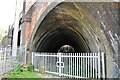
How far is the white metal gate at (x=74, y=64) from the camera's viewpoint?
756 cm

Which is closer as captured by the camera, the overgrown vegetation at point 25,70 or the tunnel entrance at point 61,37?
the overgrown vegetation at point 25,70

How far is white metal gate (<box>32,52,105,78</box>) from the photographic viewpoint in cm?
756

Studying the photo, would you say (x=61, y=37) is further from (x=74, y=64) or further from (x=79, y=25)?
(x=74, y=64)

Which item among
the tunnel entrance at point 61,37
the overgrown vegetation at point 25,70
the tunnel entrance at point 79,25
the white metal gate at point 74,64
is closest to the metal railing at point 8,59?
the overgrown vegetation at point 25,70

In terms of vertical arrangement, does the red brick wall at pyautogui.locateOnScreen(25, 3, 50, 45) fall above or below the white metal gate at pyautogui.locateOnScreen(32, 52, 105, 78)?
above

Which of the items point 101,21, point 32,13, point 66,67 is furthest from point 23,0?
point 101,21

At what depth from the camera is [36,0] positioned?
35.0 ft

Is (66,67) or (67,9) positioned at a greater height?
(67,9)

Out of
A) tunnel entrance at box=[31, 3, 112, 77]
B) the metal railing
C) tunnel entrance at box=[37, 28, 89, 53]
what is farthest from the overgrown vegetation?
tunnel entrance at box=[37, 28, 89, 53]

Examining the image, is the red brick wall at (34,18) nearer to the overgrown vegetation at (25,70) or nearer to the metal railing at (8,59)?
the metal railing at (8,59)

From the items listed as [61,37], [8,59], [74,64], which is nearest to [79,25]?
[74,64]

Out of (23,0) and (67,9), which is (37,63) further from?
(23,0)

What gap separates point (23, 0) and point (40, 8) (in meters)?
4.17

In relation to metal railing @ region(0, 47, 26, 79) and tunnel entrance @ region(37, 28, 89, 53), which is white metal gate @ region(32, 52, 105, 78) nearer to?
metal railing @ region(0, 47, 26, 79)
